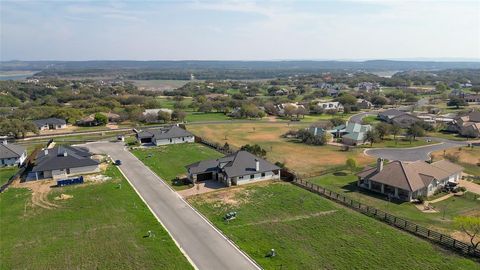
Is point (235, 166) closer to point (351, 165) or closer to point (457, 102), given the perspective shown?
point (351, 165)

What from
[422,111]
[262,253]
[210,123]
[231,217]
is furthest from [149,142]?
Answer: [422,111]

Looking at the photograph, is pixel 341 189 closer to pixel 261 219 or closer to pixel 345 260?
pixel 261 219

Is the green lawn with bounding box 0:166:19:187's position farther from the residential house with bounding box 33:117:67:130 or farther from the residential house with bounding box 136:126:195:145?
the residential house with bounding box 33:117:67:130

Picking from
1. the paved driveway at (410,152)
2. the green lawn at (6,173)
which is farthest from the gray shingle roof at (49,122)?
the paved driveway at (410,152)

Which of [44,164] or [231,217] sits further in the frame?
[44,164]

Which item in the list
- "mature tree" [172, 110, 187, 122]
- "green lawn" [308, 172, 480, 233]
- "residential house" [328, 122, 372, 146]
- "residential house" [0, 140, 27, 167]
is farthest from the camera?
"mature tree" [172, 110, 187, 122]

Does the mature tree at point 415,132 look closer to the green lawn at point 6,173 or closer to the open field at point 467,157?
the open field at point 467,157

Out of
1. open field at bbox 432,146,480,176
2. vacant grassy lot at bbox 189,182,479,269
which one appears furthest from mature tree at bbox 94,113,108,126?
open field at bbox 432,146,480,176
